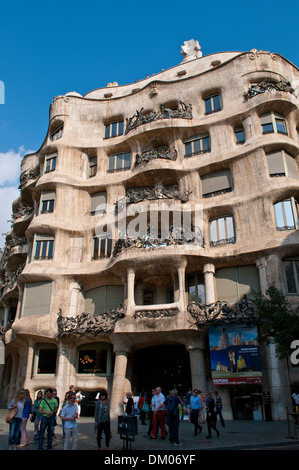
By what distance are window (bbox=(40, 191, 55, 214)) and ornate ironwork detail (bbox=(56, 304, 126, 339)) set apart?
8604 mm

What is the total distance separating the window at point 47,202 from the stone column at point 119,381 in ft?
40.0

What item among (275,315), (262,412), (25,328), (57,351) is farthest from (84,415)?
(275,315)

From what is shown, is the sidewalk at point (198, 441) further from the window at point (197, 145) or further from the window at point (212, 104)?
the window at point (212, 104)

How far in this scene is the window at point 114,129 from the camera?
105ft

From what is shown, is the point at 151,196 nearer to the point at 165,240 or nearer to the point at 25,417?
the point at 165,240

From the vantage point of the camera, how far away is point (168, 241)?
78.1ft

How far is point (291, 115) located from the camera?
1037 inches

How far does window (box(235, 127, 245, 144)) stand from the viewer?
26984 millimetres

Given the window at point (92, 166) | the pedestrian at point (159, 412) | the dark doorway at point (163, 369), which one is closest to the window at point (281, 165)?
the dark doorway at point (163, 369)

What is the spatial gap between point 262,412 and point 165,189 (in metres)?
15.5

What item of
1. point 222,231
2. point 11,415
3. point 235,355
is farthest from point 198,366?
point 11,415

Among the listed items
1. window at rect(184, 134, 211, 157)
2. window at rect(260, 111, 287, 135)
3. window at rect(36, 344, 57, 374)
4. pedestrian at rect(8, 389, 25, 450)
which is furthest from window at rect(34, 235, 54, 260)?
pedestrian at rect(8, 389, 25, 450)

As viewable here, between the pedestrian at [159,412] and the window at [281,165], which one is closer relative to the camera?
the pedestrian at [159,412]

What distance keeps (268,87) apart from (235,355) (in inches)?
704
